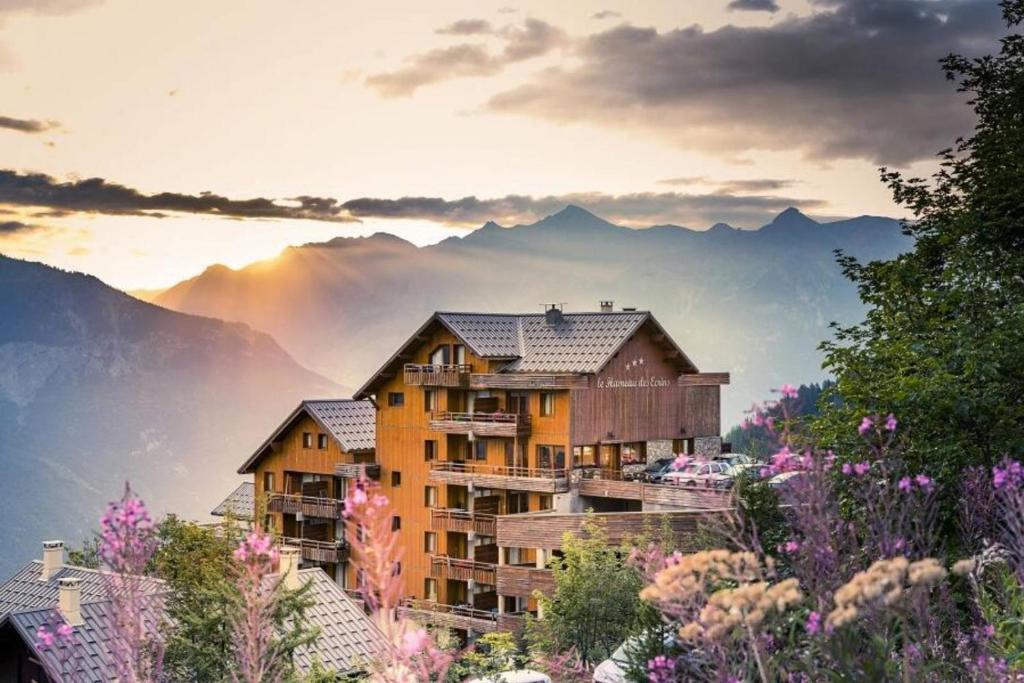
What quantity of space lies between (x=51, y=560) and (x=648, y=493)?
768 inches

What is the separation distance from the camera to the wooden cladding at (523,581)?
41281mm

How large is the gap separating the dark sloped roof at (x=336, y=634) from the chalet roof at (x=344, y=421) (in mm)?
23861

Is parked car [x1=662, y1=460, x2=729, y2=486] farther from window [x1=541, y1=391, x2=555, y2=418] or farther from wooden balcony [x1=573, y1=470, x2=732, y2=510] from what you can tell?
window [x1=541, y1=391, x2=555, y2=418]

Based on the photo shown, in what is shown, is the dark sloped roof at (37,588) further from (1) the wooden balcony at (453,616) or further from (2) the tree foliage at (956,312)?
(2) the tree foliage at (956,312)

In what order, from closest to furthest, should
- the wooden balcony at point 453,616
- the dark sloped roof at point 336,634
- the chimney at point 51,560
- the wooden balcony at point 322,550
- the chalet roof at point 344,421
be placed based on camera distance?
the dark sloped roof at point 336,634 < the chimney at point 51,560 < the wooden balcony at point 453,616 < the wooden balcony at point 322,550 < the chalet roof at point 344,421

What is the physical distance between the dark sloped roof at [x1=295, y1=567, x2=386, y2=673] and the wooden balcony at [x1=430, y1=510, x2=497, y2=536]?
1698cm

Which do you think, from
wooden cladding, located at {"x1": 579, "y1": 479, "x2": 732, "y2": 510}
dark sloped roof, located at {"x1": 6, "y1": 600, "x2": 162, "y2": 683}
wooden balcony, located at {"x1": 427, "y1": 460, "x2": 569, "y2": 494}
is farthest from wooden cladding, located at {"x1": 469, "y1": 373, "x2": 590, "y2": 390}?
dark sloped roof, located at {"x1": 6, "y1": 600, "x2": 162, "y2": 683}

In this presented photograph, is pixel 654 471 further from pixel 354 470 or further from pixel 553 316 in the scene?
pixel 354 470

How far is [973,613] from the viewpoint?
17.9 metres

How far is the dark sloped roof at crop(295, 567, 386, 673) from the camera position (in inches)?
1187

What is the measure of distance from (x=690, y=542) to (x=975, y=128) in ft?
52.4

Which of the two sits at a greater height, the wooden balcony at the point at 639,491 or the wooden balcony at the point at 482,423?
the wooden balcony at the point at 482,423

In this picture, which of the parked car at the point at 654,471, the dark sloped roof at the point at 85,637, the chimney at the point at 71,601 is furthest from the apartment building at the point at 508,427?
the chimney at the point at 71,601

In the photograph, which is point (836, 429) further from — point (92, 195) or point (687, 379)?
point (92, 195)
